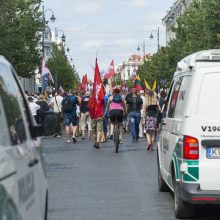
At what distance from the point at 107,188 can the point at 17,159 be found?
7.15m

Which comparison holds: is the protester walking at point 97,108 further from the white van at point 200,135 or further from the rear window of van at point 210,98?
the rear window of van at point 210,98

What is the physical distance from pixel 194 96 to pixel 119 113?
1186 cm

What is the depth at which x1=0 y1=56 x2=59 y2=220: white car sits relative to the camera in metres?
3.60

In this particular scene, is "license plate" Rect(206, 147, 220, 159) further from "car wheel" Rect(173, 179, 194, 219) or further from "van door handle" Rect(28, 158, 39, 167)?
"van door handle" Rect(28, 158, 39, 167)

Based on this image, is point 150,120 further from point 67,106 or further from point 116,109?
point 67,106

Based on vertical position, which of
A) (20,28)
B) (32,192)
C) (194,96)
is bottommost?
(32,192)

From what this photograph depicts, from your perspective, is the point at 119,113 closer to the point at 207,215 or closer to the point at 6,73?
the point at 207,215

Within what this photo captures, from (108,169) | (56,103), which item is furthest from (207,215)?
(56,103)

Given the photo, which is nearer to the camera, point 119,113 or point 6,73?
point 6,73

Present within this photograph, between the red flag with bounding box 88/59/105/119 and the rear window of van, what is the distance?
13954mm

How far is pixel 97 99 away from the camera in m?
22.2

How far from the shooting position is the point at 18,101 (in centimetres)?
488

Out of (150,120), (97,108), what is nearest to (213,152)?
(150,120)

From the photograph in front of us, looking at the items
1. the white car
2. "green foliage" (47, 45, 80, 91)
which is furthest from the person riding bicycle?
"green foliage" (47, 45, 80, 91)
